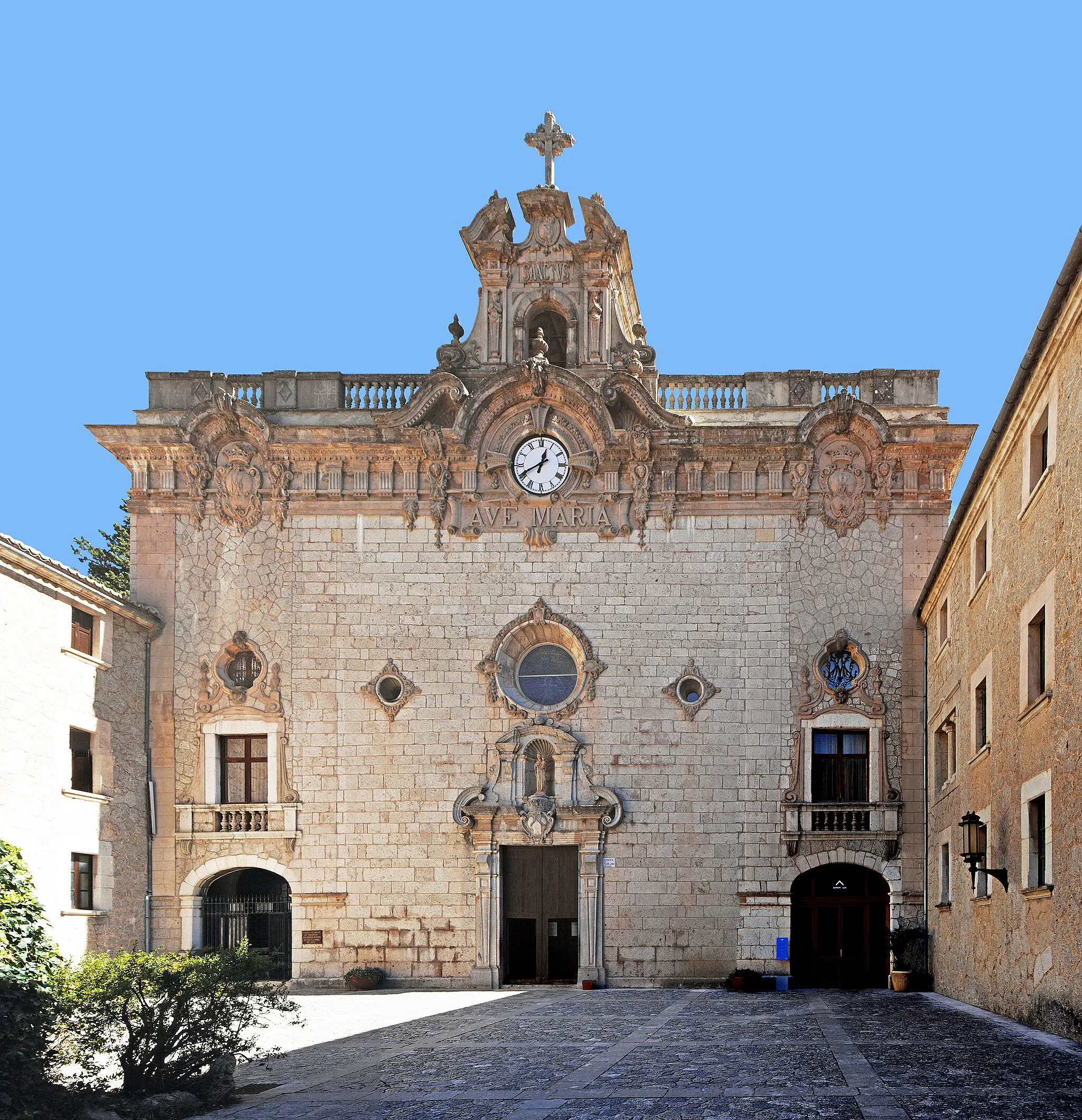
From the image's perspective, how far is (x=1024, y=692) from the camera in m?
19.4

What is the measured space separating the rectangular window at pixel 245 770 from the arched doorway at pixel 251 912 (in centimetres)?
140

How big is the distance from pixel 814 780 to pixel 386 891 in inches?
328

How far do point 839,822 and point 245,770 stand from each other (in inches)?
448

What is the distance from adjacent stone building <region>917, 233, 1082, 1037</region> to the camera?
55.0 ft

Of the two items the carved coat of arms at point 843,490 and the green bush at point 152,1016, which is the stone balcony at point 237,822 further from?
the green bush at point 152,1016

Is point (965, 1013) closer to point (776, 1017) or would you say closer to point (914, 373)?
point (776, 1017)

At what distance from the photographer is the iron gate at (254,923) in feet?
103

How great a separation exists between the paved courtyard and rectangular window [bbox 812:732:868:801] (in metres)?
6.14

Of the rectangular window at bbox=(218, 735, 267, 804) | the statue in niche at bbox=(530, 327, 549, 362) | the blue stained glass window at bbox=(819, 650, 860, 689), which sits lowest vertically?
the rectangular window at bbox=(218, 735, 267, 804)

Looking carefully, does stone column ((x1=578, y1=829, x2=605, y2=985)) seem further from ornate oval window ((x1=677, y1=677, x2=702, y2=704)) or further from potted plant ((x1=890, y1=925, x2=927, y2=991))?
potted plant ((x1=890, y1=925, x2=927, y2=991))

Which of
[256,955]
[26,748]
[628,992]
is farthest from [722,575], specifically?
[256,955]

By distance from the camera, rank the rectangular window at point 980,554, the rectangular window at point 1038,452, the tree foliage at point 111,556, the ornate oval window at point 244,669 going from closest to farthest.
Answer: the rectangular window at point 1038,452
the rectangular window at point 980,554
the ornate oval window at point 244,669
the tree foliage at point 111,556

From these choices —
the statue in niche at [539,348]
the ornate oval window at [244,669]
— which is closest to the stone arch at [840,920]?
the statue in niche at [539,348]

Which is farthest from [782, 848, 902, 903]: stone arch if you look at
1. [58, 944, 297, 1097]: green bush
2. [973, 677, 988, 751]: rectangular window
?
[58, 944, 297, 1097]: green bush
